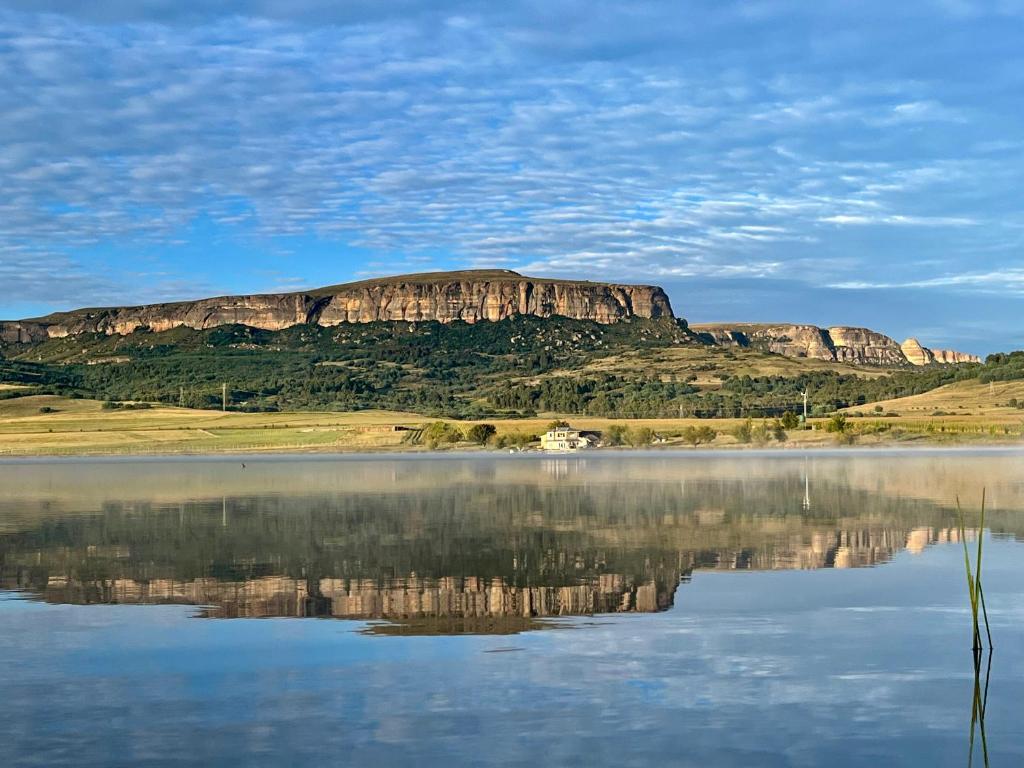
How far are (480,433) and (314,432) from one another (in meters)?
18.9

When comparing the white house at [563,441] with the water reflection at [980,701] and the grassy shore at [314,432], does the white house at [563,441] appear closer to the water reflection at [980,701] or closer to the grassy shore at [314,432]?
the grassy shore at [314,432]

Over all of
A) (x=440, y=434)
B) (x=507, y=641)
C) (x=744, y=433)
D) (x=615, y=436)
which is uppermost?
(x=440, y=434)

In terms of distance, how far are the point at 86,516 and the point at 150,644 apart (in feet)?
78.8

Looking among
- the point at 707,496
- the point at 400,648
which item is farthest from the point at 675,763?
the point at 707,496

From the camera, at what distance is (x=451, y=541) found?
29312mm

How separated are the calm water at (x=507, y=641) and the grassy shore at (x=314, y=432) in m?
96.7

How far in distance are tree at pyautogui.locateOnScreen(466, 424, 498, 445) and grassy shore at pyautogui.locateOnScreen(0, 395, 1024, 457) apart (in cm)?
191

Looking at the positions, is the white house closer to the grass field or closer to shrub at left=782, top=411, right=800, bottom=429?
shrub at left=782, top=411, right=800, bottom=429

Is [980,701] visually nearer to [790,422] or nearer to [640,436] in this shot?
[640,436]

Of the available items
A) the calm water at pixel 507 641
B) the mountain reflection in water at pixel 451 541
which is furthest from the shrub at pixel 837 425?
the calm water at pixel 507 641

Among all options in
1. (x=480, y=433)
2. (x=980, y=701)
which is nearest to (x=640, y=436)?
(x=480, y=433)

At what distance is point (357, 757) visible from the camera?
443 inches

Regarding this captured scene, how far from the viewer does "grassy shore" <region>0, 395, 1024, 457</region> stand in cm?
12975

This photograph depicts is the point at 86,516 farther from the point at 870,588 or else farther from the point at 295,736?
the point at 295,736
